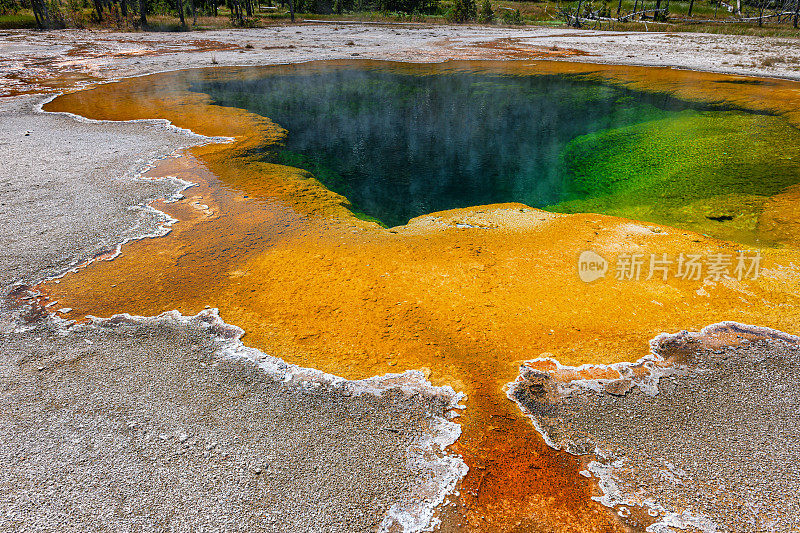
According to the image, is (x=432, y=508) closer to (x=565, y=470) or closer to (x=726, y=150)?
(x=565, y=470)

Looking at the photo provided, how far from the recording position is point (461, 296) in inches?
180

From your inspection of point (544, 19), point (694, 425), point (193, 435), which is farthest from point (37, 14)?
point (694, 425)

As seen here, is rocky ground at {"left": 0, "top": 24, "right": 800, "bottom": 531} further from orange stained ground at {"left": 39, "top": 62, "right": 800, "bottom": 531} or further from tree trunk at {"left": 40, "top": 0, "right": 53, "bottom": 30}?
tree trunk at {"left": 40, "top": 0, "right": 53, "bottom": 30}

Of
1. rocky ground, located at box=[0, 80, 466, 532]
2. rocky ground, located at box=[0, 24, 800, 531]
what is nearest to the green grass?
rocky ground, located at box=[0, 24, 800, 531]

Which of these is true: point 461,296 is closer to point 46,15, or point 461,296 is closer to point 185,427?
point 185,427

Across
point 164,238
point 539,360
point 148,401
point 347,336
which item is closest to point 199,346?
point 148,401

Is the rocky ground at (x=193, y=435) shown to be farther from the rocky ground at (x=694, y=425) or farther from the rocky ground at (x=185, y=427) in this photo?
the rocky ground at (x=694, y=425)

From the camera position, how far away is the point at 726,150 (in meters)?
9.45

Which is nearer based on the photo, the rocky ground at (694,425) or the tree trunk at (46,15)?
the rocky ground at (694,425)

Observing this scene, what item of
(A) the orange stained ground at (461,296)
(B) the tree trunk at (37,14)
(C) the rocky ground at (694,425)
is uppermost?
(B) the tree trunk at (37,14)

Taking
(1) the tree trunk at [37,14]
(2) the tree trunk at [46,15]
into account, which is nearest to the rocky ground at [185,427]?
(1) the tree trunk at [37,14]

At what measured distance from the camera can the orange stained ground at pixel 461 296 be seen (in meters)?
2.96

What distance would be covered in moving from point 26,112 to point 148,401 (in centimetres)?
1247

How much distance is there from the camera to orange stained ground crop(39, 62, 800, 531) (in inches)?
116
